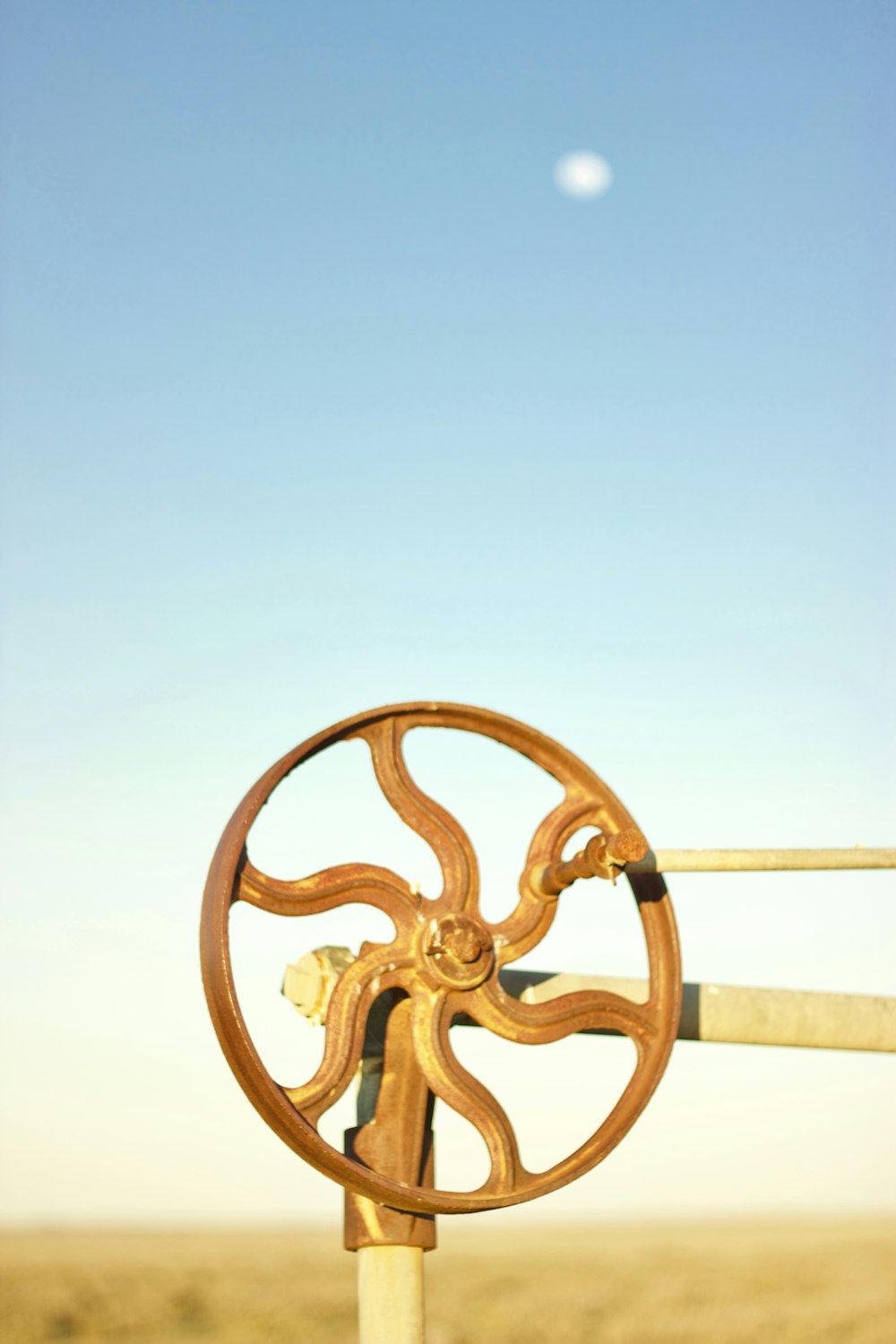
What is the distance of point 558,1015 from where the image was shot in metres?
4.13

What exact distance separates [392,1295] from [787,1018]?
57.5 inches

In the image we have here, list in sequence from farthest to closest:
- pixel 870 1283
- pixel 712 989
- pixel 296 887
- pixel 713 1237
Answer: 1. pixel 713 1237
2. pixel 870 1283
3. pixel 712 989
4. pixel 296 887

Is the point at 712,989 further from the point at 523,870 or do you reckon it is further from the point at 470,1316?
the point at 470,1316

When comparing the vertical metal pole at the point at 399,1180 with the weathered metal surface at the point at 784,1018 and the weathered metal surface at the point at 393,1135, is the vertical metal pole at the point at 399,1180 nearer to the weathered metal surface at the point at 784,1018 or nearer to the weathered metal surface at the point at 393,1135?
the weathered metal surface at the point at 393,1135

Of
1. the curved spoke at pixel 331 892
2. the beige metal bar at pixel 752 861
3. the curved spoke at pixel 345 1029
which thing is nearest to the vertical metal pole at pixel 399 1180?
the curved spoke at pixel 345 1029

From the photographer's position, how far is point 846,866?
4.48m

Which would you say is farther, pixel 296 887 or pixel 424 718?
pixel 424 718

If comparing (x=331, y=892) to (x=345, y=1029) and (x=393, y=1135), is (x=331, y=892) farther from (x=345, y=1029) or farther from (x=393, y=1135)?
(x=393, y=1135)

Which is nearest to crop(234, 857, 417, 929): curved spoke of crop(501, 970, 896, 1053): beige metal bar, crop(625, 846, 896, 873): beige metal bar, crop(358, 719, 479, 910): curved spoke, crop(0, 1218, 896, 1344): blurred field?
crop(358, 719, 479, 910): curved spoke

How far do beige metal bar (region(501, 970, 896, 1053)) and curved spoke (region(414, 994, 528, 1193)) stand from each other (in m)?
0.77

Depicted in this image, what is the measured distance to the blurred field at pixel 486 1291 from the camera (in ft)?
86.8

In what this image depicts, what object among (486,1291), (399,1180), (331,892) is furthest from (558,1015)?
(486,1291)

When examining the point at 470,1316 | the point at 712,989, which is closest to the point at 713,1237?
the point at 470,1316

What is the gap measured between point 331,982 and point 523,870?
2.24 ft
